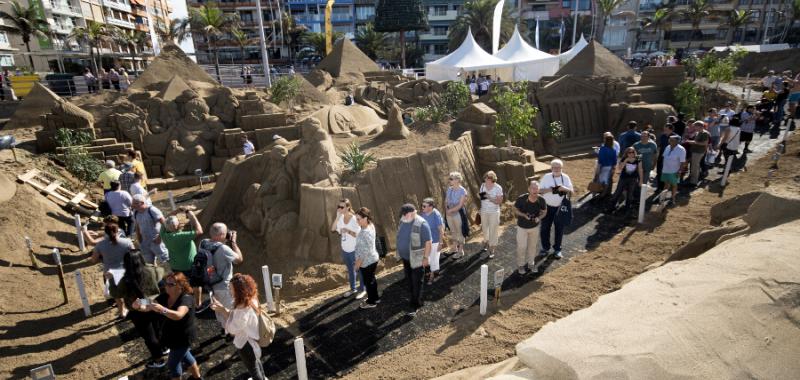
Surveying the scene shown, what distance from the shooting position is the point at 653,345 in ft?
11.0

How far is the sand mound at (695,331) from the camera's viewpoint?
317 cm

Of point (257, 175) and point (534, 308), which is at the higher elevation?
point (257, 175)

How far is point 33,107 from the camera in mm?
16969

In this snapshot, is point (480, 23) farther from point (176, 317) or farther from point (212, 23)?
point (176, 317)

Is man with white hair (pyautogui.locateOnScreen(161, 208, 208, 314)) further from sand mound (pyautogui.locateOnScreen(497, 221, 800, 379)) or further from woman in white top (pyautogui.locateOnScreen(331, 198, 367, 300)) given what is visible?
sand mound (pyautogui.locateOnScreen(497, 221, 800, 379))

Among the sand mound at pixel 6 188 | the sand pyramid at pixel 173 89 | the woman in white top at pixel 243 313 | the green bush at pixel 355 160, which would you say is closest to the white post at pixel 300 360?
the woman in white top at pixel 243 313

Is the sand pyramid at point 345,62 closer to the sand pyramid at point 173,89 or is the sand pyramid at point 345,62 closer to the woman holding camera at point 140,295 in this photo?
the sand pyramid at point 173,89

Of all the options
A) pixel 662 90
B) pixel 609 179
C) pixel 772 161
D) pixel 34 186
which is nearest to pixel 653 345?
pixel 609 179

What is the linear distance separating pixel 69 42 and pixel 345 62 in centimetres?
2098

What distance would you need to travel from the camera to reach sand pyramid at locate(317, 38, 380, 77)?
2734 centimetres

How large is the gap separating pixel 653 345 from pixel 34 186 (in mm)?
13712

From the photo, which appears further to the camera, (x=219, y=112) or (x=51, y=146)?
(x=219, y=112)

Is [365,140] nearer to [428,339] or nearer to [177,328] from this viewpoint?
[428,339]

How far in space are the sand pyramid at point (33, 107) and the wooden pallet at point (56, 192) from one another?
21.9 ft
